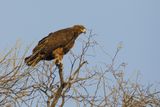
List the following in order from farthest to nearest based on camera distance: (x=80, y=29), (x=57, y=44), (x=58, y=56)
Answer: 1. (x=80, y=29)
2. (x=57, y=44)
3. (x=58, y=56)

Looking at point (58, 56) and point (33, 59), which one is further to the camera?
point (58, 56)

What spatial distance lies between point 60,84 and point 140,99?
56.3 inches

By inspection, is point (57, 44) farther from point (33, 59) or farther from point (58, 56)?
point (33, 59)

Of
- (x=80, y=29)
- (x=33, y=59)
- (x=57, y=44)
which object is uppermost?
(x=80, y=29)

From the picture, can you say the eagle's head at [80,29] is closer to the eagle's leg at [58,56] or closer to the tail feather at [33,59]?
the eagle's leg at [58,56]

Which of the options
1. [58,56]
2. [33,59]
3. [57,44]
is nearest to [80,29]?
[57,44]

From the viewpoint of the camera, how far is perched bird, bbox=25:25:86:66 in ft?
32.0

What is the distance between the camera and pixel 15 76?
6.67m

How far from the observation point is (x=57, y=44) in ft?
34.3

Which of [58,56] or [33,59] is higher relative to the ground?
[58,56]

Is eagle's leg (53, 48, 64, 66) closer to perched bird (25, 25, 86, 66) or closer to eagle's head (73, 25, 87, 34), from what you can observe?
perched bird (25, 25, 86, 66)

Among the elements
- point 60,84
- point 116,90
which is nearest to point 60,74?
point 60,84

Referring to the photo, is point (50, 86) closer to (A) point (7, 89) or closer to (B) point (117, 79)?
(B) point (117, 79)

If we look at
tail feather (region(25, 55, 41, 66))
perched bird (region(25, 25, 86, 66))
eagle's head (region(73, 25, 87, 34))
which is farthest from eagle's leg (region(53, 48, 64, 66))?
eagle's head (region(73, 25, 87, 34))
